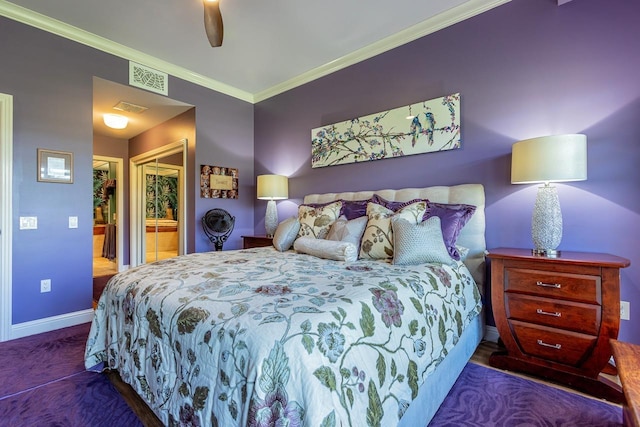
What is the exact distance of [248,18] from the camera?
99.3 inches

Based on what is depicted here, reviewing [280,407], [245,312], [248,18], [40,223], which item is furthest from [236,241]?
[280,407]

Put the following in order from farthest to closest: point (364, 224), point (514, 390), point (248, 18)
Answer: point (248, 18) → point (364, 224) → point (514, 390)

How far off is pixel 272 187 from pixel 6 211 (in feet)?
7.79

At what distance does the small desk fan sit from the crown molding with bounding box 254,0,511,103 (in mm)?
1857

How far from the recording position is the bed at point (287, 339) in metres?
0.79

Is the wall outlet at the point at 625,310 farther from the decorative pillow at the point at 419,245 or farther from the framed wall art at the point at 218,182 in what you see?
the framed wall art at the point at 218,182

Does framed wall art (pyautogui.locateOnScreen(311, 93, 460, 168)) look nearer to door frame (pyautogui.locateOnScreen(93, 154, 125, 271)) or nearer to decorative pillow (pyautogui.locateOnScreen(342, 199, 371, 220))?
decorative pillow (pyautogui.locateOnScreen(342, 199, 371, 220))

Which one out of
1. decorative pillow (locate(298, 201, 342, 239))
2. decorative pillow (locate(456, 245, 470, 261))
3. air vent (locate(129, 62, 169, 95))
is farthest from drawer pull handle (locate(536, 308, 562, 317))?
air vent (locate(129, 62, 169, 95))

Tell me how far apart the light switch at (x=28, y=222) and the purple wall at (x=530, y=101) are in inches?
119

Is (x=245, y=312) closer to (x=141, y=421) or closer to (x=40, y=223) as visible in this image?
(x=141, y=421)

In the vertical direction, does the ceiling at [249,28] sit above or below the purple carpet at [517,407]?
above

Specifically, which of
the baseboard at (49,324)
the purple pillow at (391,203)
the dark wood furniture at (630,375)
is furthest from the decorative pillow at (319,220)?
the baseboard at (49,324)

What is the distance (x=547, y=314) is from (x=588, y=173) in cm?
102

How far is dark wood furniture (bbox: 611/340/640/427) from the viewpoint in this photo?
754mm
